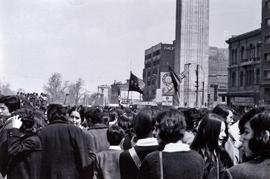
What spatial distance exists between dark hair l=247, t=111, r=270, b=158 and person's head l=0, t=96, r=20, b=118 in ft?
15.7

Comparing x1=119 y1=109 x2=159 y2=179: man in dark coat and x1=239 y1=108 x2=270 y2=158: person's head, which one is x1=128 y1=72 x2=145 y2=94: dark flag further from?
x1=239 y1=108 x2=270 y2=158: person's head

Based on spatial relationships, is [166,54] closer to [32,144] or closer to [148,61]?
[148,61]

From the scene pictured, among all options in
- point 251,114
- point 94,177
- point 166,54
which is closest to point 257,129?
point 251,114

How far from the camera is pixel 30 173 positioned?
19.2 feet

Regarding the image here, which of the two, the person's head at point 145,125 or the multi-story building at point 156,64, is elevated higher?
the multi-story building at point 156,64

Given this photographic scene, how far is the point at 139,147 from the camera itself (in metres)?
4.84

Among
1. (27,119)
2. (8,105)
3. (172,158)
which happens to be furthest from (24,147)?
(172,158)

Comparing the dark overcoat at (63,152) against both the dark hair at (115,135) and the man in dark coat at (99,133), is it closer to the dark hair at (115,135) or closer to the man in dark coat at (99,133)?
the dark hair at (115,135)

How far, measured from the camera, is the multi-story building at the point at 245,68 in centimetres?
6650

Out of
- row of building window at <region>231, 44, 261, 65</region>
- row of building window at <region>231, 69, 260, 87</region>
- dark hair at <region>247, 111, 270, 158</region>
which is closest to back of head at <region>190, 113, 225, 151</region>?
dark hair at <region>247, 111, 270, 158</region>

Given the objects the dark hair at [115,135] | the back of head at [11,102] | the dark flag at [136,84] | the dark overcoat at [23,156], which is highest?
the dark flag at [136,84]

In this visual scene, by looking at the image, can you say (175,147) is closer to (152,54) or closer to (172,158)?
(172,158)

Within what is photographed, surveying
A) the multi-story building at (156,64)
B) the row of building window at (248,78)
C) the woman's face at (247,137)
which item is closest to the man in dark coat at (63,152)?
the woman's face at (247,137)

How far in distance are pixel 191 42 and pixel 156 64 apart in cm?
2710
